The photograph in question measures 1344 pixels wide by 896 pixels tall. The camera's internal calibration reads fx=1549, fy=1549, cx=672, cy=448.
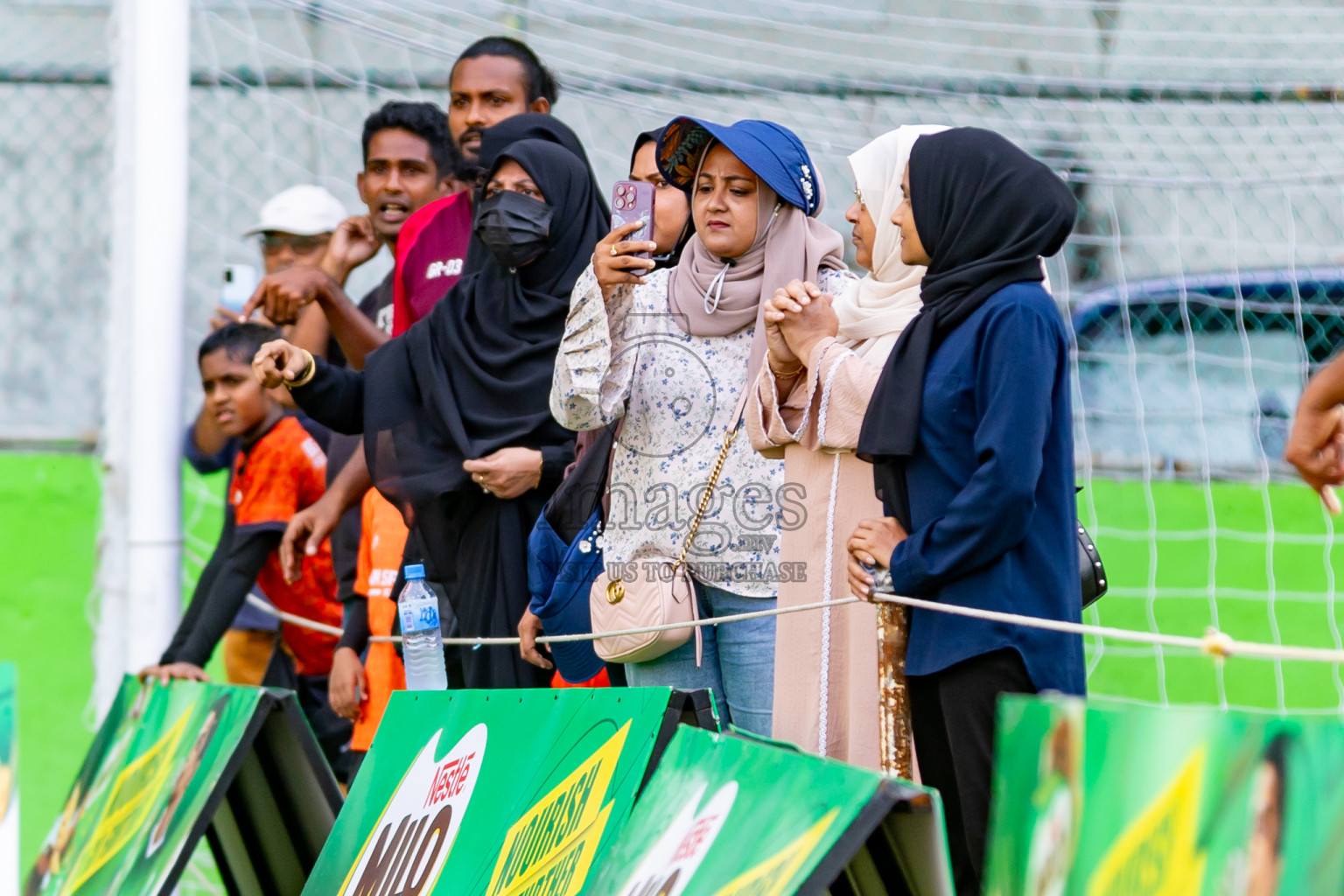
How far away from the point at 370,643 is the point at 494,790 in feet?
4.74

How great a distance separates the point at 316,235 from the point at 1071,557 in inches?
123

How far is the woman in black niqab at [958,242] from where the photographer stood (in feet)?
7.56

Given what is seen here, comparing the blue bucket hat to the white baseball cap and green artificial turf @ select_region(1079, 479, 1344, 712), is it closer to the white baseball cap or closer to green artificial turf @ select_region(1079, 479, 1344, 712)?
the white baseball cap

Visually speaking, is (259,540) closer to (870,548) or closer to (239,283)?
(239,283)

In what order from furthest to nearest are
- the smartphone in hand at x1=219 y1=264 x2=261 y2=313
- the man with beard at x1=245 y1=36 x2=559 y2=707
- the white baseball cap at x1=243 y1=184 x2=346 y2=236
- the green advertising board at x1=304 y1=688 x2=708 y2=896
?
1. the white baseball cap at x1=243 y1=184 x2=346 y2=236
2. the smartphone in hand at x1=219 y1=264 x2=261 y2=313
3. the man with beard at x1=245 y1=36 x2=559 y2=707
4. the green advertising board at x1=304 y1=688 x2=708 y2=896

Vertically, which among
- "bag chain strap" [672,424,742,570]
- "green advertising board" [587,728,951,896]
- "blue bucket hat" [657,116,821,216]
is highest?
"blue bucket hat" [657,116,821,216]

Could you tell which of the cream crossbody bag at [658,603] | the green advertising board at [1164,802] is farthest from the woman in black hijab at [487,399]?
the green advertising board at [1164,802]

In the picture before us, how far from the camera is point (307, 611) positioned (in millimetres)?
4496

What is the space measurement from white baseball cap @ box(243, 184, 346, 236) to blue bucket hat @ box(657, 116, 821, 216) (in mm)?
1980

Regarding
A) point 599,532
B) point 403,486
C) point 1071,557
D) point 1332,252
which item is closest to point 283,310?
point 403,486

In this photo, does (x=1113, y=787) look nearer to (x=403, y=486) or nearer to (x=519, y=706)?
(x=519, y=706)

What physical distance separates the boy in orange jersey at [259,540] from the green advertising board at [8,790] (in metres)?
1.12

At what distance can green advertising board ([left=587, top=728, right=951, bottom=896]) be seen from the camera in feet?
5.44

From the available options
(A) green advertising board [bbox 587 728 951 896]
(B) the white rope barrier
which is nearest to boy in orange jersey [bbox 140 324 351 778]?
(B) the white rope barrier
